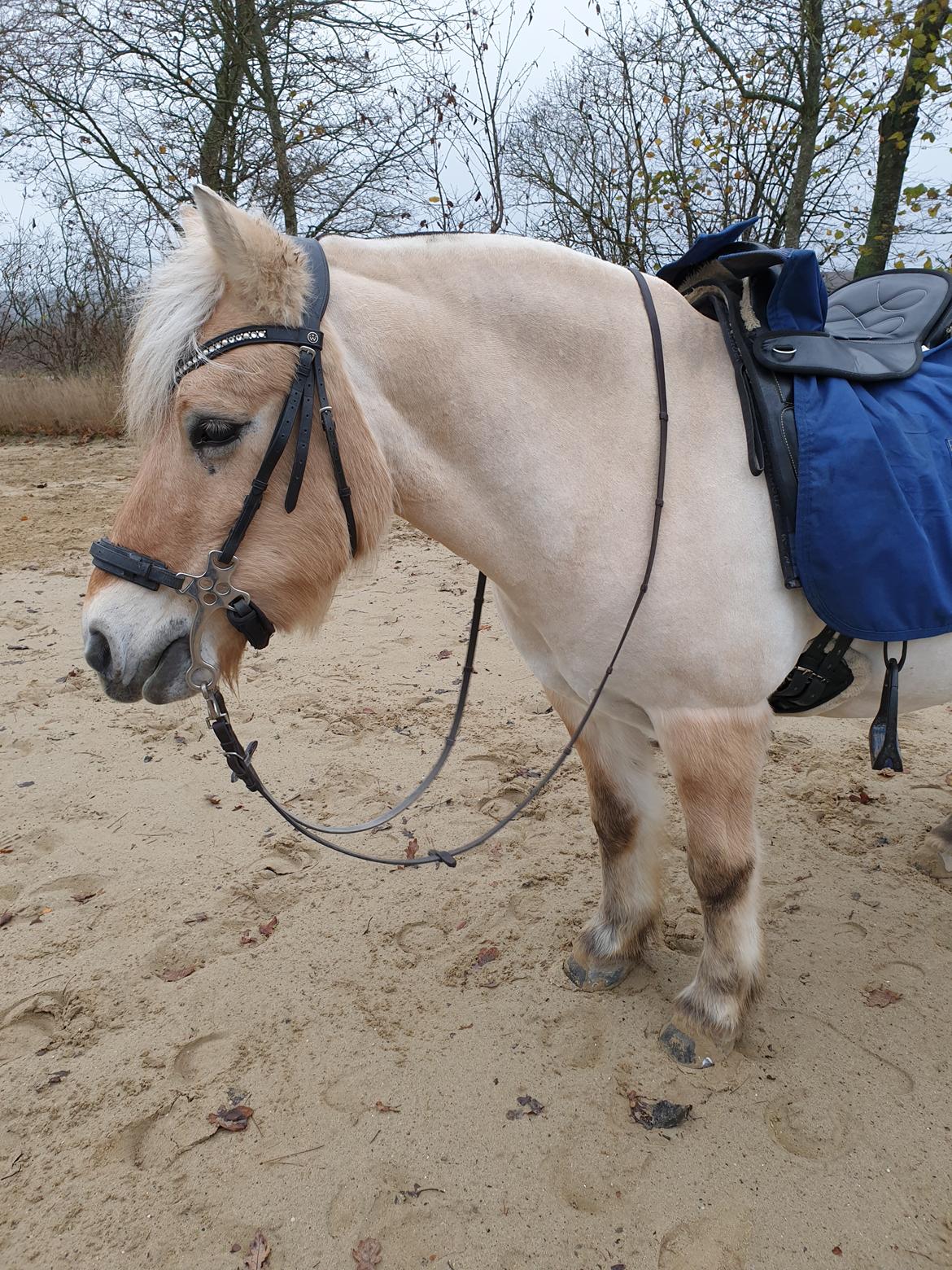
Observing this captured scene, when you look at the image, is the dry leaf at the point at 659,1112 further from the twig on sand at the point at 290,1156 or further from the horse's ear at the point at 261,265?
the horse's ear at the point at 261,265

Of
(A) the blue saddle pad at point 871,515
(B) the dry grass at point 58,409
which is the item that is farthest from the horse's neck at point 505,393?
(B) the dry grass at point 58,409

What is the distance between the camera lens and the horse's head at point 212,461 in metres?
1.44

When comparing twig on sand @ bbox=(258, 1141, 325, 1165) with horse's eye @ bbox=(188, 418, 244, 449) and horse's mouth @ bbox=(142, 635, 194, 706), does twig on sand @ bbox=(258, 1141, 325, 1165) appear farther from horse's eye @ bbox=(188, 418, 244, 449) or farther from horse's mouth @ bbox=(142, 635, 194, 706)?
horse's eye @ bbox=(188, 418, 244, 449)

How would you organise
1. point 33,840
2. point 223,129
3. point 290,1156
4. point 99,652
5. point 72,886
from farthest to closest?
point 223,129
point 33,840
point 72,886
point 290,1156
point 99,652

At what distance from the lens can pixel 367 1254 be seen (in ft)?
5.09

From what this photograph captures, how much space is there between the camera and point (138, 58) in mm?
9586

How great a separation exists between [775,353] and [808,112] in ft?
24.1

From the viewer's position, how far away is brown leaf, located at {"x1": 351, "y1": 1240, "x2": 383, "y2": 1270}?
1533 millimetres

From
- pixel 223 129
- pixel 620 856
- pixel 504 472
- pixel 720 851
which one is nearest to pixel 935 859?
pixel 620 856

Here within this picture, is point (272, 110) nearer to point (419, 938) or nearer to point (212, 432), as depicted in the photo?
point (212, 432)

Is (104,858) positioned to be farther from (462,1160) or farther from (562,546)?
(562,546)

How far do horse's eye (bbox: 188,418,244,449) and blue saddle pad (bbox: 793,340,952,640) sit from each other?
1133 millimetres

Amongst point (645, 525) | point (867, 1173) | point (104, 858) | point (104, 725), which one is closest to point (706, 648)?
point (645, 525)

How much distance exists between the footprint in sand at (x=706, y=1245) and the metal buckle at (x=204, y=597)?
4.77ft
